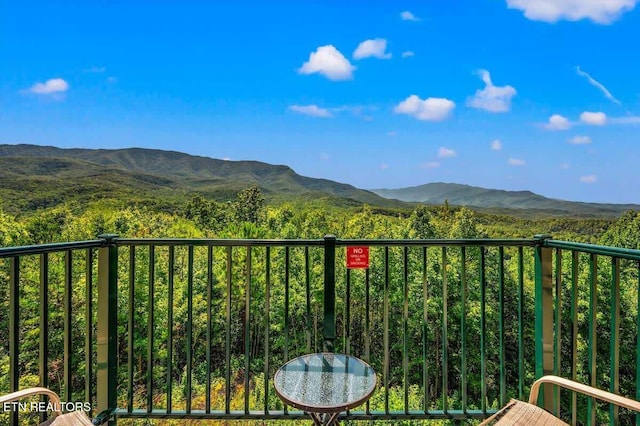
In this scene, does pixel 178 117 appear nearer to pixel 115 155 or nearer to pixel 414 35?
pixel 115 155

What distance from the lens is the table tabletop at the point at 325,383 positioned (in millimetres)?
1396

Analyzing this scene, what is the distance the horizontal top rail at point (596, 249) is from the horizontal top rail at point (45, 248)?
8.09ft

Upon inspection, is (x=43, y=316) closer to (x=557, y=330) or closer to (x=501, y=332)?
(x=501, y=332)

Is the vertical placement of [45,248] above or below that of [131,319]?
above

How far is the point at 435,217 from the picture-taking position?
33.3 meters

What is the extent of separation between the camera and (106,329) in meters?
1.96

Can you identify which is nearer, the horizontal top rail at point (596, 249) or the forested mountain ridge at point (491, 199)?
the horizontal top rail at point (596, 249)

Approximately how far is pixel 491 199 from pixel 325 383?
45126 mm

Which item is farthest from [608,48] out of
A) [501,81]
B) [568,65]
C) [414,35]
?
[414,35]

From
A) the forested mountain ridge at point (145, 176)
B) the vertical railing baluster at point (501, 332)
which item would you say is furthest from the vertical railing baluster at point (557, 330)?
the forested mountain ridge at point (145, 176)

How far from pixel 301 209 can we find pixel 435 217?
1302cm

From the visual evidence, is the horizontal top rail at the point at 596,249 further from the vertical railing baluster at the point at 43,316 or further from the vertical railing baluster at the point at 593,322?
the vertical railing baluster at the point at 43,316

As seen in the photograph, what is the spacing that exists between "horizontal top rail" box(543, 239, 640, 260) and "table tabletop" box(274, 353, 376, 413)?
3.89ft

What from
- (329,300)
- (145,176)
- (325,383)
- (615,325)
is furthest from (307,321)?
(145,176)
